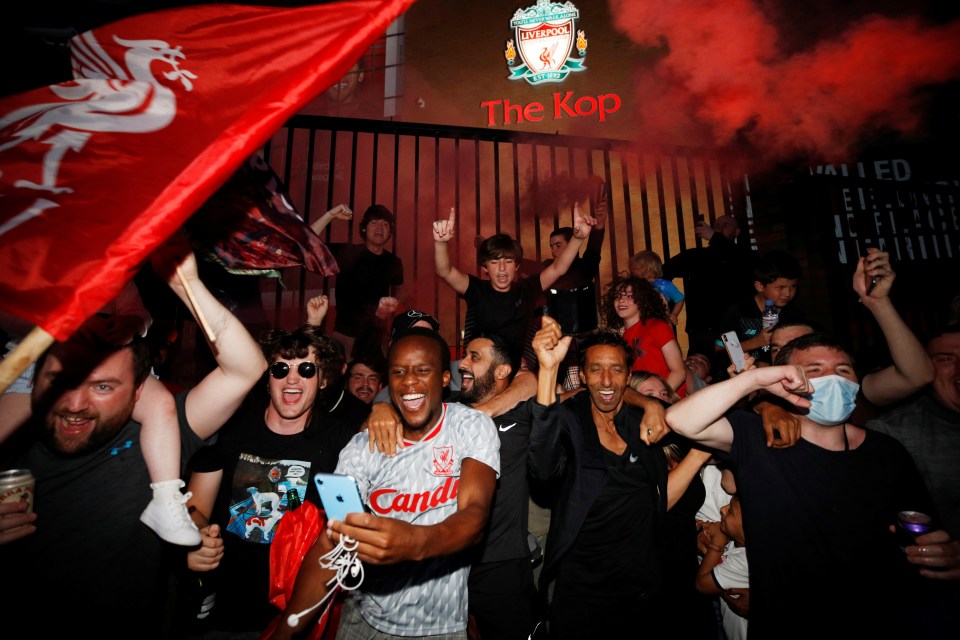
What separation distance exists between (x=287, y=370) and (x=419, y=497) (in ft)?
4.00

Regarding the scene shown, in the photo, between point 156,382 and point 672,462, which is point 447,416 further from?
point 672,462

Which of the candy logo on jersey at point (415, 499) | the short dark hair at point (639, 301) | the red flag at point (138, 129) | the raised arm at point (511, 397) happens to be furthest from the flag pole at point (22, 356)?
the short dark hair at point (639, 301)

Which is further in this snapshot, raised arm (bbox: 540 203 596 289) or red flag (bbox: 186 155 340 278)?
raised arm (bbox: 540 203 596 289)

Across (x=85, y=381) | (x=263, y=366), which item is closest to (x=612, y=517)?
(x=263, y=366)

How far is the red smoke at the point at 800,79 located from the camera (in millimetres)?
7602

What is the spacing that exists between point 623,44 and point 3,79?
41.8ft

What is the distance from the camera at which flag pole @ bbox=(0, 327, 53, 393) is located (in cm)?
161

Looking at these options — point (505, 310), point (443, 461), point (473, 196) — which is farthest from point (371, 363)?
point (473, 196)

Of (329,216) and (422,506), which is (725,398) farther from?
(329,216)

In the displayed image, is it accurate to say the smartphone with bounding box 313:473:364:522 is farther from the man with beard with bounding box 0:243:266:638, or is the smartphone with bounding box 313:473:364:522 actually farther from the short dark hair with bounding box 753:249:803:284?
the short dark hair with bounding box 753:249:803:284

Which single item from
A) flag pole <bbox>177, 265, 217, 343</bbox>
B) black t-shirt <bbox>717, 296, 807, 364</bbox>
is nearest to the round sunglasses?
flag pole <bbox>177, 265, 217, 343</bbox>

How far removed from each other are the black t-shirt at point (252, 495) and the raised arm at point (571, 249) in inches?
120

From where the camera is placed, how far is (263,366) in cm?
256

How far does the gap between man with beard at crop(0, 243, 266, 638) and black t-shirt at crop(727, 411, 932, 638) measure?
2.76 metres
